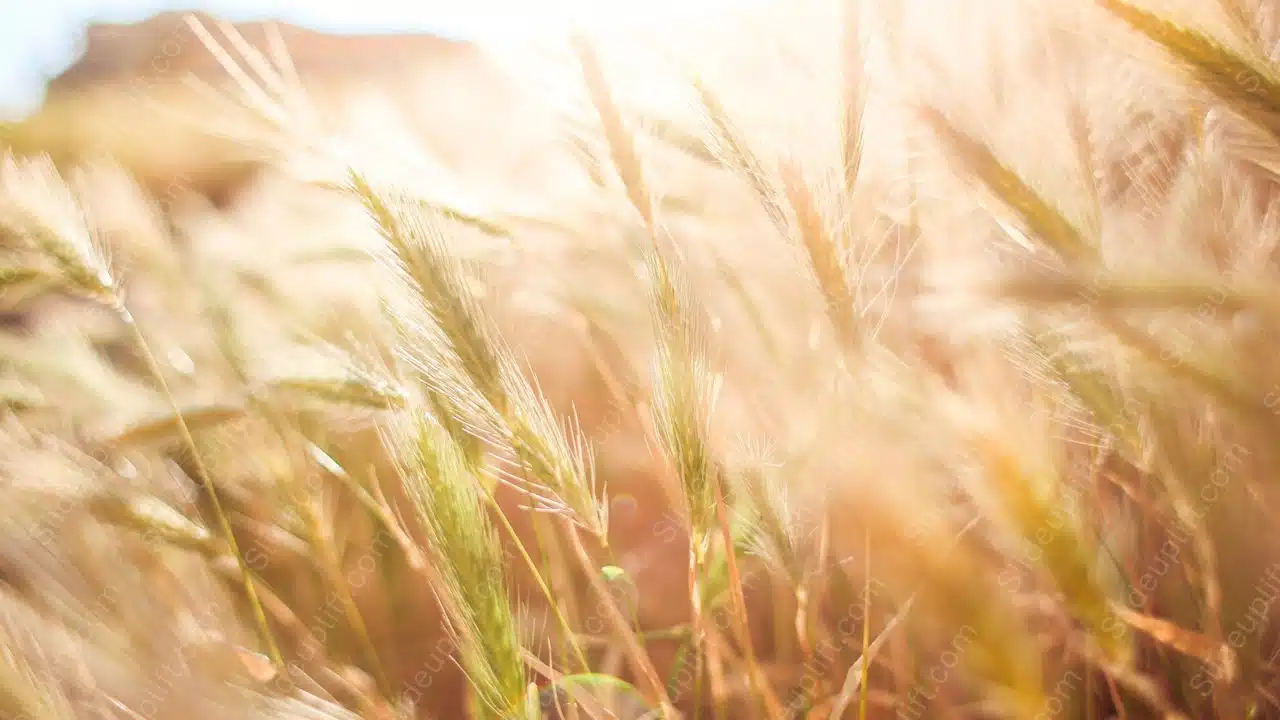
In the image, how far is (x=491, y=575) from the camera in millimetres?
363

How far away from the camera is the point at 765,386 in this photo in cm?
55

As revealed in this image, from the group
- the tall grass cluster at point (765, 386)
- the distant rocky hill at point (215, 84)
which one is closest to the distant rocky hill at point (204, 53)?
the distant rocky hill at point (215, 84)

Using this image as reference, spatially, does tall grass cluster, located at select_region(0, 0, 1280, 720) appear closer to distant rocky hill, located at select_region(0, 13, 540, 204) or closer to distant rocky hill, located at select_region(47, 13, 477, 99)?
distant rocky hill, located at select_region(0, 13, 540, 204)

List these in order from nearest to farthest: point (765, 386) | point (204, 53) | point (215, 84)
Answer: point (765, 386) < point (215, 84) < point (204, 53)

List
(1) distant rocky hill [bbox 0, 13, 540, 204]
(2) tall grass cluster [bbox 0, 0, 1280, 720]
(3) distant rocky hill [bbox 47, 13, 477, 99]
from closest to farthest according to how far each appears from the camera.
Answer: (2) tall grass cluster [bbox 0, 0, 1280, 720], (1) distant rocky hill [bbox 0, 13, 540, 204], (3) distant rocky hill [bbox 47, 13, 477, 99]

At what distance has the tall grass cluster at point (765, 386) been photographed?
36 centimetres

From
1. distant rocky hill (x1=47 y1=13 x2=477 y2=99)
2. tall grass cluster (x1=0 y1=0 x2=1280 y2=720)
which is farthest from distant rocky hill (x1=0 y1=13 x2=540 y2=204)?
tall grass cluster (x1=0 y1=0 x2=1280 y2=720)

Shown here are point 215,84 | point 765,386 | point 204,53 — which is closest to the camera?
point 765,386

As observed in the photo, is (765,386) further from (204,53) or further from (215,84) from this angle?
(204,53)

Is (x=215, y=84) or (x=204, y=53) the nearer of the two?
(x=215, y=84)

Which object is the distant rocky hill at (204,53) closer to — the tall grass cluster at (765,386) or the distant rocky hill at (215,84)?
the distant rocky hill at (215,84)

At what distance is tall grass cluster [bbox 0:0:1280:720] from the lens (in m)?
0.36

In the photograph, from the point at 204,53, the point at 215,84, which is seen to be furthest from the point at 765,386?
the point at 204,53

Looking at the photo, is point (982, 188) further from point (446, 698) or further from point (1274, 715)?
point (446, 698)
